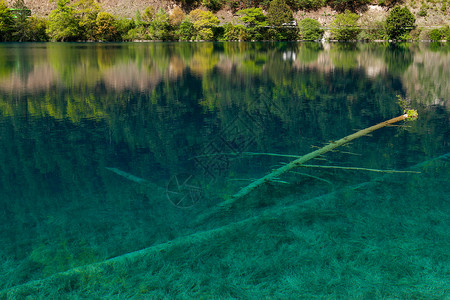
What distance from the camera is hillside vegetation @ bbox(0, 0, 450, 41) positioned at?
5019 cm

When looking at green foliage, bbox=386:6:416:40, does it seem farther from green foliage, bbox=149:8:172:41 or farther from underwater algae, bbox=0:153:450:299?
underwater algae, bbox=0:153:450:299

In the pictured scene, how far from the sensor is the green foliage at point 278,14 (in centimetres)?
5372

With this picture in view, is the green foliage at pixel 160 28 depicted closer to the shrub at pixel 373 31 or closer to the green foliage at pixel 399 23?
the shrub at pixel 373 31

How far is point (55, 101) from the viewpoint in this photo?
434 inches

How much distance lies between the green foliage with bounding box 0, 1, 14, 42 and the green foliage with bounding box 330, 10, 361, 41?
4137 centimetres

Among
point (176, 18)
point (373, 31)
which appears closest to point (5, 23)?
point (176, 18)

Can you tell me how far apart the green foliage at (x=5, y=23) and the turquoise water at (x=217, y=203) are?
1797 inches

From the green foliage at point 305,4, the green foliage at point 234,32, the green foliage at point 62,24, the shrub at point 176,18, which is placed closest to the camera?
the green foliage at point 62,24

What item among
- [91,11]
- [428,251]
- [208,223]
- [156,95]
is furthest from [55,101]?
[91,11]

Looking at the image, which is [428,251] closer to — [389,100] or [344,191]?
[344,191]

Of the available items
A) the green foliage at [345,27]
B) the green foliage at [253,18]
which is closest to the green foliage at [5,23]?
the green foliage at [253,18]

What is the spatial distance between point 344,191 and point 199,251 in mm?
2286

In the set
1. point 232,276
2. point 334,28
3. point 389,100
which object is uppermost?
point 334,28

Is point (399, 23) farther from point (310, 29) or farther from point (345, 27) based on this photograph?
point (310, 29)
